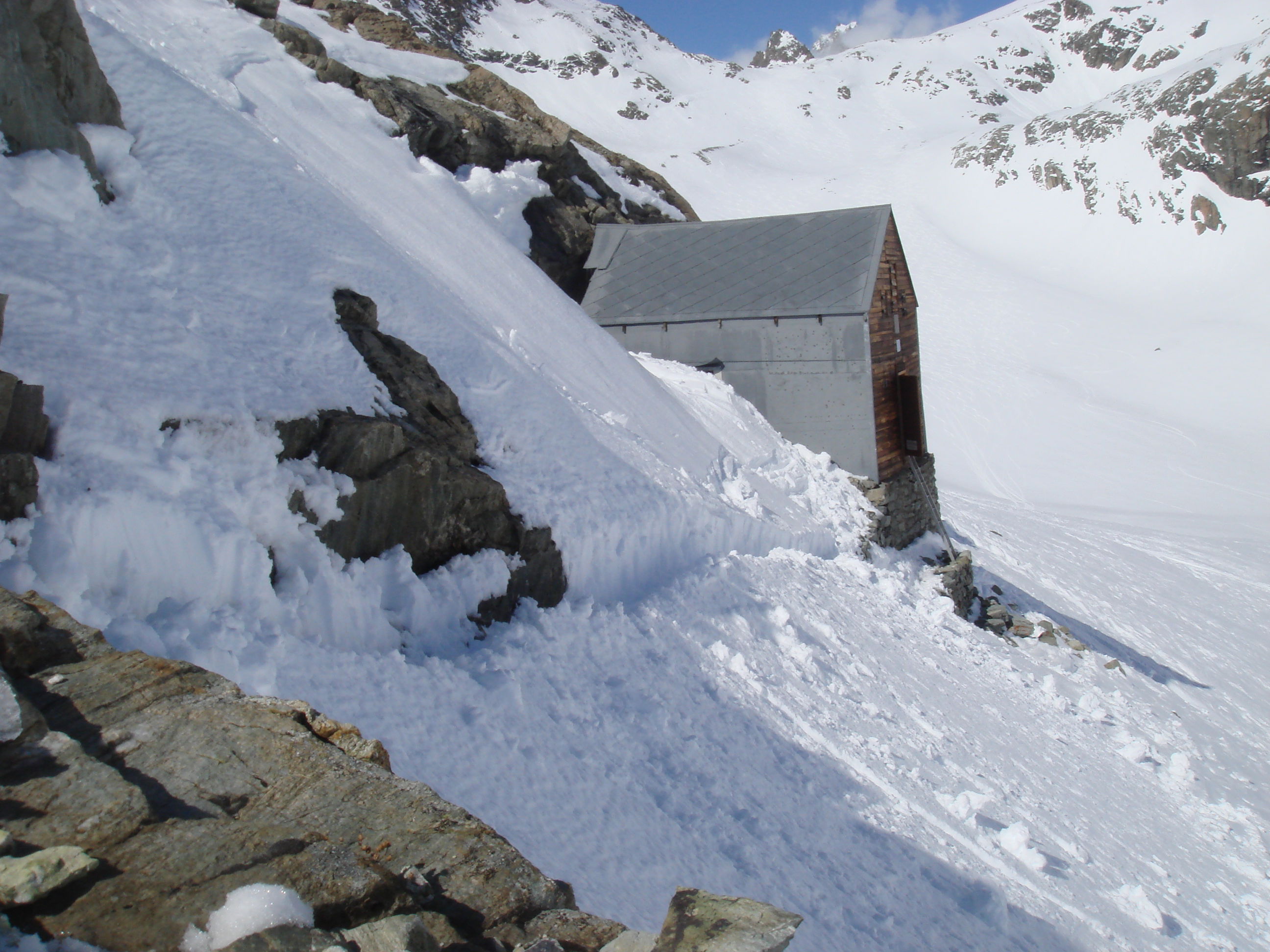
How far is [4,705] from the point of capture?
2.76m

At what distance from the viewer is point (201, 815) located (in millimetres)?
2705

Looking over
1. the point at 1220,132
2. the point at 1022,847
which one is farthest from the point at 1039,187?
the point at 1022,847

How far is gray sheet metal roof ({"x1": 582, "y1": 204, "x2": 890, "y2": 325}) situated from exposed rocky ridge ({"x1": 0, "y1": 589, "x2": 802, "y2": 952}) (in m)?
13.3

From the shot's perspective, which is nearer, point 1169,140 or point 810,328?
point 810,328

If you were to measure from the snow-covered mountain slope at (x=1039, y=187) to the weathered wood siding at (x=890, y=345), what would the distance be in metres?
11.0

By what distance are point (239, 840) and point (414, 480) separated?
14.4ft

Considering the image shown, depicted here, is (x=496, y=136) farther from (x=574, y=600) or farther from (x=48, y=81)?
(x=574, y=600)

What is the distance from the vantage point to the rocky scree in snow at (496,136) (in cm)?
1680

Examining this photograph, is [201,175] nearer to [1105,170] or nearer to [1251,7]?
[1105,170]

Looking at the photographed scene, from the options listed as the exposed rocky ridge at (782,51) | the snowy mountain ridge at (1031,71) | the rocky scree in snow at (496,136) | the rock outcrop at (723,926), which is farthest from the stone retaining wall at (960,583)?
the exposed rocky ridge at (782,51)

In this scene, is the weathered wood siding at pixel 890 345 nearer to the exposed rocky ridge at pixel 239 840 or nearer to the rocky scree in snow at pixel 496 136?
the rocky scree in snow at pixel 496 136

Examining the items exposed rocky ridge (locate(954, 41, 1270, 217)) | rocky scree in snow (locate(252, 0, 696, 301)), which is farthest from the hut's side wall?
exposed rocky ridge (locate(954, 41, 1270, 217))

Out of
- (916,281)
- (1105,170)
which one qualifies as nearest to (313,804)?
(916,281)

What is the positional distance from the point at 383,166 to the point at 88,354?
9.31 m
